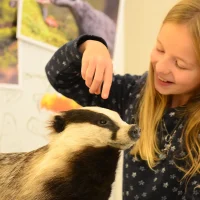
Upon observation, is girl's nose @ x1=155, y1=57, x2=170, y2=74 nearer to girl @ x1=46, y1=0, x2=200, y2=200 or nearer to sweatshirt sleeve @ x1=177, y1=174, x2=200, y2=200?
girl @ x1=46, y1=0, x2=200, y2=200

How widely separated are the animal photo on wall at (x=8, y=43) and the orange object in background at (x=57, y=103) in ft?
0.39

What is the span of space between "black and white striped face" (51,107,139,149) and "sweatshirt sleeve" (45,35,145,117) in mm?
170

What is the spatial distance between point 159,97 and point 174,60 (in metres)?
0.15

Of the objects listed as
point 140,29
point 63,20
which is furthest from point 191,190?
point 140,29

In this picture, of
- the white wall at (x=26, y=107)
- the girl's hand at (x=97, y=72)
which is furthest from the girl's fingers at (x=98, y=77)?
the white wall at (x=26, y=107)

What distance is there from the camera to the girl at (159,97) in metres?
0.65

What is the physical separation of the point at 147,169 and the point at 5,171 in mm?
315

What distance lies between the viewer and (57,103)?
100 centimetres

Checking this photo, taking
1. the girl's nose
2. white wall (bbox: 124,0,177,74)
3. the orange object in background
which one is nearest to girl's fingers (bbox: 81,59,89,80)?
the girl's nose

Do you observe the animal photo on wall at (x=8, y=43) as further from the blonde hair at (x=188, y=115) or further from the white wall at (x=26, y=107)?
the blonde hair at (x=188, y=115)

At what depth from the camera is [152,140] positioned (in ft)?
2.45

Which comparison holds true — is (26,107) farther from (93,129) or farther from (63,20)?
(93,129)

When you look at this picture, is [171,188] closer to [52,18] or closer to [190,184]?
[190,184]

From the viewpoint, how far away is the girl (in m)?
0.65
